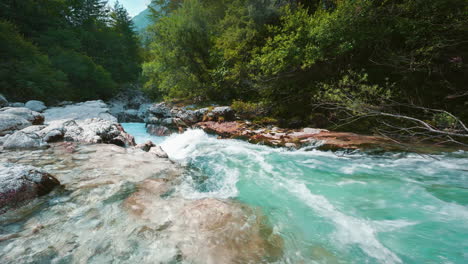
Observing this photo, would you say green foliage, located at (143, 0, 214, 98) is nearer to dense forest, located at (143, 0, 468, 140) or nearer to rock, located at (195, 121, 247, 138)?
dense forest, located at (143, 0, 468, 140)

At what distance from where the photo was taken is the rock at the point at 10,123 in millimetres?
5955

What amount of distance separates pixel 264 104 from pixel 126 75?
25219 mm

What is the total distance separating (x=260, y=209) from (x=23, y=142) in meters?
6.69

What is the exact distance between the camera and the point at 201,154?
6.12 m

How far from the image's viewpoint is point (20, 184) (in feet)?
8.62

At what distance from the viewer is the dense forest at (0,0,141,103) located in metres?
11.9

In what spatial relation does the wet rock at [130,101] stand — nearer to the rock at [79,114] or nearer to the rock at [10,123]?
the rock at [79,114]

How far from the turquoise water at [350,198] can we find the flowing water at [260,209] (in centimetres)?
2

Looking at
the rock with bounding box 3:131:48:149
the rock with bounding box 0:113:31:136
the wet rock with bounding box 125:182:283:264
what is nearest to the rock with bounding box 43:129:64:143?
the rock with bounding box 3:131:48:149

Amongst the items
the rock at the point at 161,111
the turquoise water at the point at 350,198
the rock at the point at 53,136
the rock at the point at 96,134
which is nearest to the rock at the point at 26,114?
A: the rock at the point at 96,134

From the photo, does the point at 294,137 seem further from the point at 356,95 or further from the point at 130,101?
the point at 130,101

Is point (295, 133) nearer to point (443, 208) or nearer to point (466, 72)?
point (443, 208)

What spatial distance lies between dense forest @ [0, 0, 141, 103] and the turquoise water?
14.6 m

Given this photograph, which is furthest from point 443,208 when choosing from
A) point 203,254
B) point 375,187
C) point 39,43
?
point 39,43
